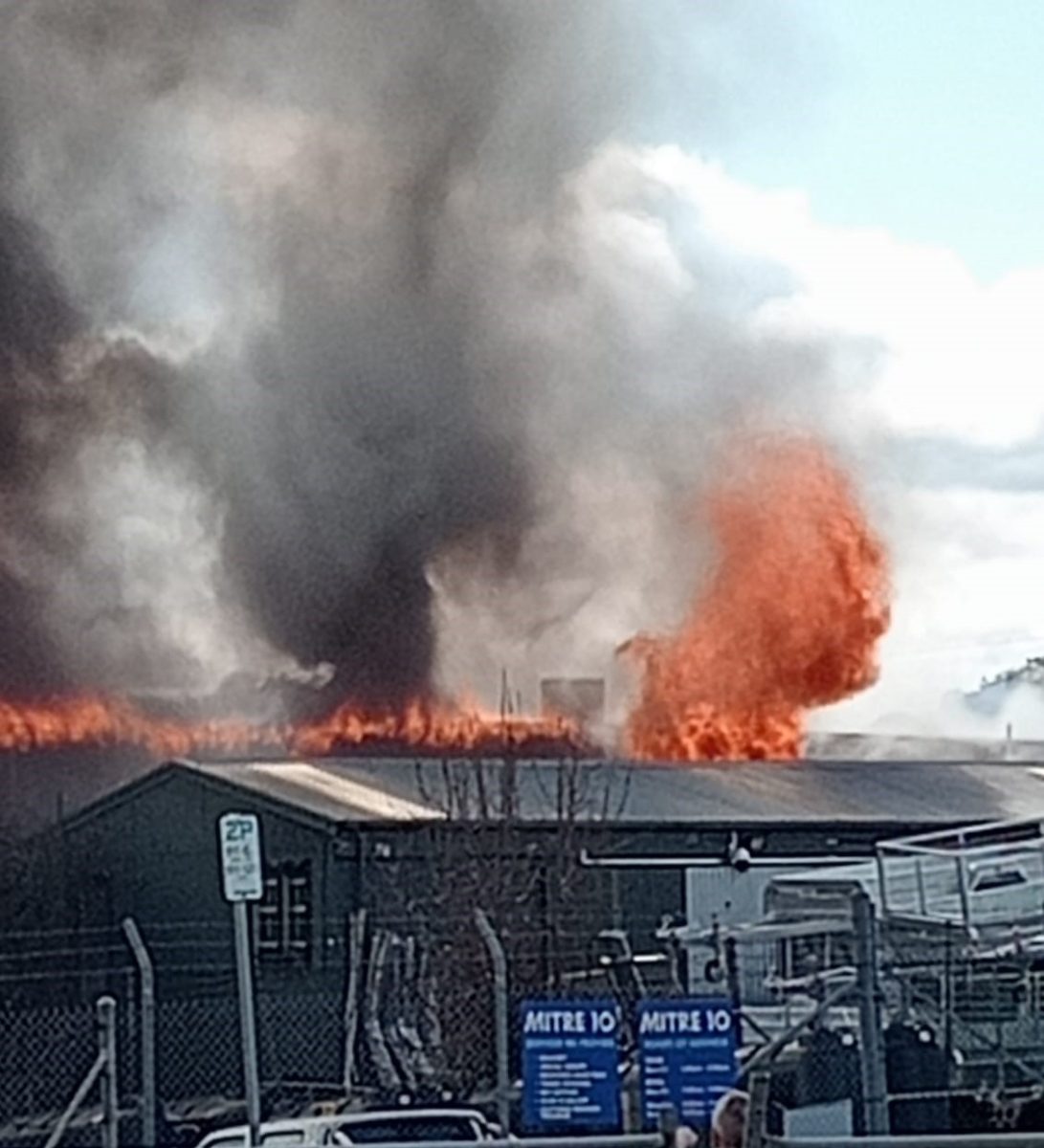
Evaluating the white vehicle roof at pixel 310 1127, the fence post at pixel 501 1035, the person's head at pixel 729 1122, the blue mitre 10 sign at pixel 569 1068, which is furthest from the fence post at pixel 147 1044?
the person's head at pixel 729 1122

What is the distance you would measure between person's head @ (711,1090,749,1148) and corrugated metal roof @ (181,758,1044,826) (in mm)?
16605

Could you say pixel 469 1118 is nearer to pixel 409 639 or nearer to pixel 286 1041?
pixel 286 1041

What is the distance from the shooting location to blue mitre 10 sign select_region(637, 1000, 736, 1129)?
12.8m

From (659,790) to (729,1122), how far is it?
80.2 ft

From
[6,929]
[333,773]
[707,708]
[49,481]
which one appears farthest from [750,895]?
[49,481]

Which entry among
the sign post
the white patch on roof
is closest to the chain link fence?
the sign post

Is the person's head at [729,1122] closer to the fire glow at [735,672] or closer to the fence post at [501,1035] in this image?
the fence post at [501,1035]

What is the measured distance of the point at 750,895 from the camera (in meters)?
30.9

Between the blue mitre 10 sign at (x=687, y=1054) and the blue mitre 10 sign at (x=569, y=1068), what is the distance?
21 centimetres

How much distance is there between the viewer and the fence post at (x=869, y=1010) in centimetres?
1248

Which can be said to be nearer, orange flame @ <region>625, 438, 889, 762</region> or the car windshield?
the car windshield

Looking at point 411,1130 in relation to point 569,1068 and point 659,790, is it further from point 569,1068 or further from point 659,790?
point 659,790

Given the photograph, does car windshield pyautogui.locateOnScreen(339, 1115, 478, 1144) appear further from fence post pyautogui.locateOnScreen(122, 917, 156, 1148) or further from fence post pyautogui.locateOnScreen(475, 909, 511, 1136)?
fence post pyautogui.locateOnScreen(122, 917, 156, 1148)

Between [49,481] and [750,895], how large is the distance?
1605cm
